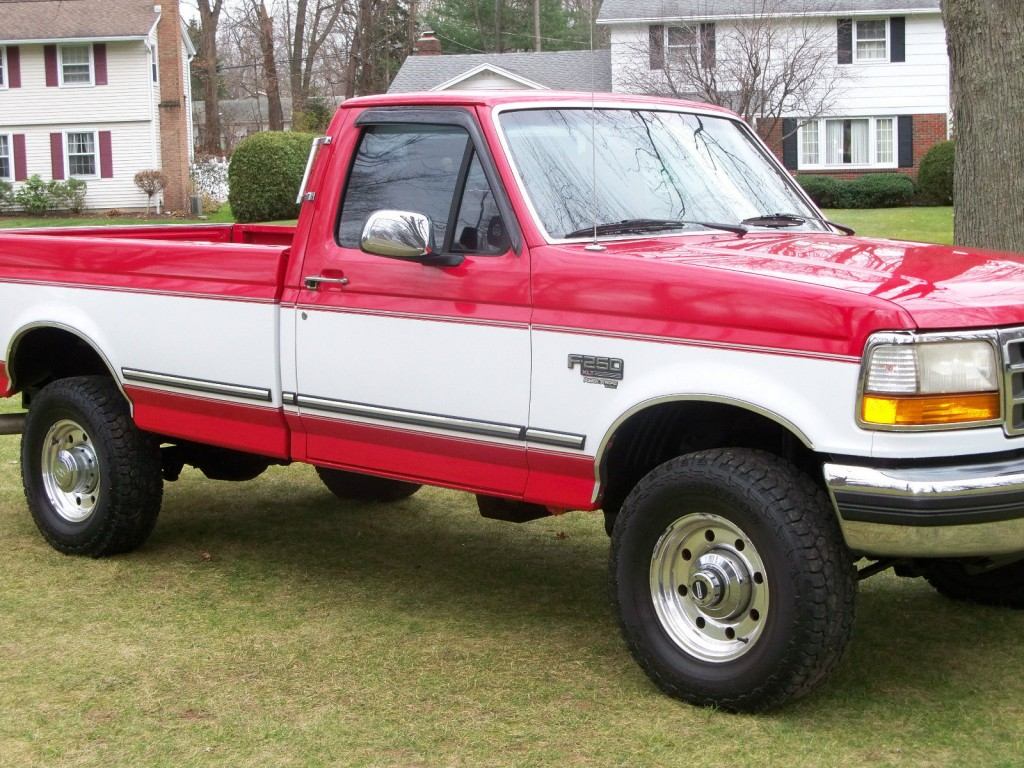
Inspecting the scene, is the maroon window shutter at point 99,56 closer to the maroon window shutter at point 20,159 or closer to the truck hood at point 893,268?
the maroon window shutter at point 20,159

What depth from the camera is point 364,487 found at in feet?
25.6

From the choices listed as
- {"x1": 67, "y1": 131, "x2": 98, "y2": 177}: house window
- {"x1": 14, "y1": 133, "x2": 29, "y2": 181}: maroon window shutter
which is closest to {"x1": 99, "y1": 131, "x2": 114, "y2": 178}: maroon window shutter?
{"x1": 67, "y1": 131, "x2": 98, "y2": 177}: house window

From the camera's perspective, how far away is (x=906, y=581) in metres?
6.27

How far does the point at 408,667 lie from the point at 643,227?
6.00 ft

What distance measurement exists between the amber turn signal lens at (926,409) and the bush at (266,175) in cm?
3120

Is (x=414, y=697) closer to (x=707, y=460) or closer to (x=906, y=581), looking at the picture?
(x=707, y=460)

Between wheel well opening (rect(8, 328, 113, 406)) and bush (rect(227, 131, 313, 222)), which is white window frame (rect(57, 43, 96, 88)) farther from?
wheel well opening (rect(8, 328, 113, 406))

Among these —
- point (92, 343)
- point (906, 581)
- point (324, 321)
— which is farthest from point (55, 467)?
point (906, 581)

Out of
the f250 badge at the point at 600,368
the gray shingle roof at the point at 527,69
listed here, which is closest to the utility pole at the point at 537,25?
the gray shingle roof at the point at 527,69

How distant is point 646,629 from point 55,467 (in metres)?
3.50

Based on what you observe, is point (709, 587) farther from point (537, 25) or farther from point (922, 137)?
point (537, 25)

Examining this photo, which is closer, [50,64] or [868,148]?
[868,148]

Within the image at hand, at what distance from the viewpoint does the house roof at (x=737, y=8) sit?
38.5 m

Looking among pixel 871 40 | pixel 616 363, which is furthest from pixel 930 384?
pixel 871 40
